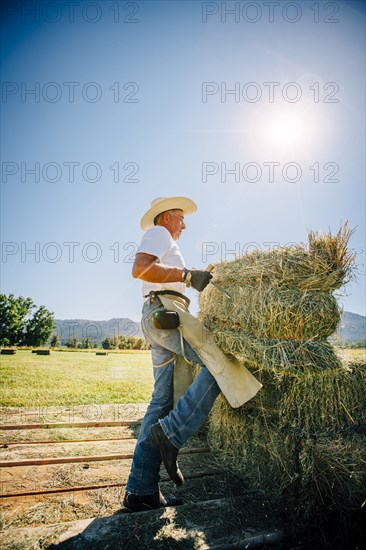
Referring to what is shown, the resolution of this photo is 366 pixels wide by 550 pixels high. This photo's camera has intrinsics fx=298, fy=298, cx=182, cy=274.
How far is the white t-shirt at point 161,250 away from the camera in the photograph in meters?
2.73

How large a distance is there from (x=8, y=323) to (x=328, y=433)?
235 ft

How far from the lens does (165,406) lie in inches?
109

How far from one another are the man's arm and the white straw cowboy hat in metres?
0.85

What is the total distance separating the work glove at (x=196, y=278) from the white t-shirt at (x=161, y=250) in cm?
27

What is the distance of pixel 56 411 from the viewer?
5324mm

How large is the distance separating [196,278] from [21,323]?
74808 millimetres

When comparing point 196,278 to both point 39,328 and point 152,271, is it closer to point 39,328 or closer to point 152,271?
point 152,271

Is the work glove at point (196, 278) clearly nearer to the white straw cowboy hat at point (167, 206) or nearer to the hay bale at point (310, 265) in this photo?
the hay bale at point (310, 265)

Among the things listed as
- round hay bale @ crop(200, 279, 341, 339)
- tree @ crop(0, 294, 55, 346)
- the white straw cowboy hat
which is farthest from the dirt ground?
tree @ crop(0, 294, 55, 346)

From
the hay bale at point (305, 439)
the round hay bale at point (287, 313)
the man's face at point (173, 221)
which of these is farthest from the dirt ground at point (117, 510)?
the man's face at point (173, 221)

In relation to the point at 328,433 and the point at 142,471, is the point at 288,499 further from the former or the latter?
the point at 142,471

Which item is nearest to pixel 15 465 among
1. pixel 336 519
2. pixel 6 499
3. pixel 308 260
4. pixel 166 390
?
pixel 6 499

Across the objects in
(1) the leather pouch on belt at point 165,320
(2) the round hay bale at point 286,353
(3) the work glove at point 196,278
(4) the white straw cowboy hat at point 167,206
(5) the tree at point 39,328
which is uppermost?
(4) the white straw cowboy hat at point 167,206

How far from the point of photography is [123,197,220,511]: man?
2.44 metres
